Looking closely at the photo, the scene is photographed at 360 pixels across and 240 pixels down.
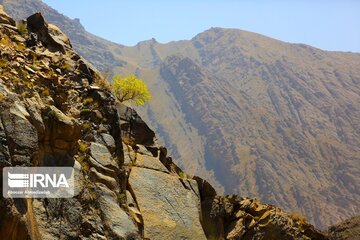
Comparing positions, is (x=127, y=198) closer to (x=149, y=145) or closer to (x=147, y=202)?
(x=147, y=202)

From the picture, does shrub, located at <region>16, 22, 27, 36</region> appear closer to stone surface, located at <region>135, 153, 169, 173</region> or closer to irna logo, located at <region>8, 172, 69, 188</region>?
stone surface, located at <region>135, 153, 169, 173</region>

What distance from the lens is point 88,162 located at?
18734mm

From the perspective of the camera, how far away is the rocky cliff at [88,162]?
13.9m

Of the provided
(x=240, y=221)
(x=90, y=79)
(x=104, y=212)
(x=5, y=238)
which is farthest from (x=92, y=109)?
(x=240, y=221)

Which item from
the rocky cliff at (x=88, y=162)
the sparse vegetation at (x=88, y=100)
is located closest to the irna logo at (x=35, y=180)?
the rocky cliff at (x=88, y=162)

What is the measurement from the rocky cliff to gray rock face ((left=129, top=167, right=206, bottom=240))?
62 mm

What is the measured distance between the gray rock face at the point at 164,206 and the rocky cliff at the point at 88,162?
6cm

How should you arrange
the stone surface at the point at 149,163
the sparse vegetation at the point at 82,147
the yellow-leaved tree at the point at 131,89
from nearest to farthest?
1. the sparse vegetation at the point at 82,147
2. the stone surface at the point at 149,163
3. the yellow-leaved tree at the point at 131,89

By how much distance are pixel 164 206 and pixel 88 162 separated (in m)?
5.75

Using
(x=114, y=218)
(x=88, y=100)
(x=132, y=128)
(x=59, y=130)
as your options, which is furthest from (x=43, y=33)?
(x=114, y=218)

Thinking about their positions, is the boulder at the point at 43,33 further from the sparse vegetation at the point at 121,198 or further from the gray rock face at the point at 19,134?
the gray rock face at the point at 19,134

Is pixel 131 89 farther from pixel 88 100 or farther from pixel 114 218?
pixel 114 218

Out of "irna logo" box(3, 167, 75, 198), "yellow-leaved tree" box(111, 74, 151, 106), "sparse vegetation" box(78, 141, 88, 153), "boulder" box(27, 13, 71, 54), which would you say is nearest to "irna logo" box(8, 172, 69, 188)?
"irna logo" box(3, 167, 75, 198)

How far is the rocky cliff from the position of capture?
13875 millimetres
